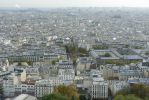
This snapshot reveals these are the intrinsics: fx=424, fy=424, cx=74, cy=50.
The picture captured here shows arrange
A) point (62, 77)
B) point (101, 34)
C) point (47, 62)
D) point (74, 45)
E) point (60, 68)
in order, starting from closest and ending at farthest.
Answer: point (62, 77)
point (60, 68)
point (47, 62)
point (74, 45)
point (101, 34)

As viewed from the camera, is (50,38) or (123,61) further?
(50,38)

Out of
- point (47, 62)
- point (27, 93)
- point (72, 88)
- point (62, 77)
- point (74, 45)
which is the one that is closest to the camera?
point (72, 88)

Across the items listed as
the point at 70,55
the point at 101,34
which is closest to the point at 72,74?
the point at 70,55

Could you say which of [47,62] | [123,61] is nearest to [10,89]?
[47,62]

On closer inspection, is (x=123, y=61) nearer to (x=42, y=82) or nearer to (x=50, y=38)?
(x=42, y=82)

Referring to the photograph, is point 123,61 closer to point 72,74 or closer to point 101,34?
point 72,74

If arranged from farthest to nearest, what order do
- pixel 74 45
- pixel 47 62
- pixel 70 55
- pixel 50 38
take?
1. pixel 50 38
2. pixel 74 45
3. pixel 70 55
4. pixel 47 62

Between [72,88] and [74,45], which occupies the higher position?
[72,88]

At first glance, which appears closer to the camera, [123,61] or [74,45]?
[123,61]

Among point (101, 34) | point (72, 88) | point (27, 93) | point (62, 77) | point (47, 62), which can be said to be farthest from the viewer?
point (101, 34)
